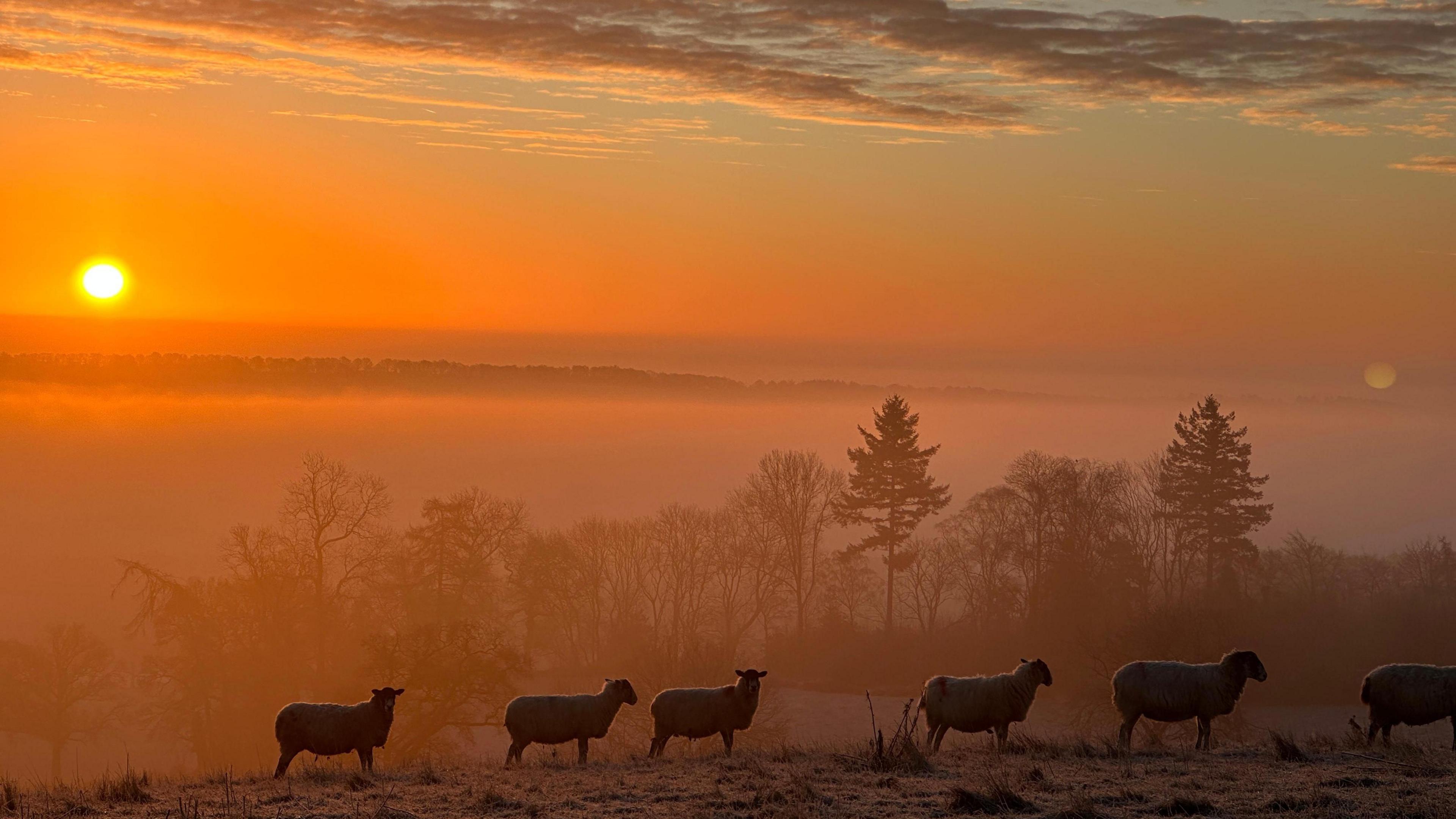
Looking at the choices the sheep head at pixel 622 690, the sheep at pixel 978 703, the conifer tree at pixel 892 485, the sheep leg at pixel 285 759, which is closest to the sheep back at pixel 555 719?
the sheep head at pixel 622 690

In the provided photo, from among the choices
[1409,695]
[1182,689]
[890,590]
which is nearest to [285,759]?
[1182,689]

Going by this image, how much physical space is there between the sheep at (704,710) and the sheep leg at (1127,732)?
7160 millimetres

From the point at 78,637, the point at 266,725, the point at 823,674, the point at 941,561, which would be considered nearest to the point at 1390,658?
the point at 941,561

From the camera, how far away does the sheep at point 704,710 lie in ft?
79.4

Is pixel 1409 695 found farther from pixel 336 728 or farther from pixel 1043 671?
pixel 336 728

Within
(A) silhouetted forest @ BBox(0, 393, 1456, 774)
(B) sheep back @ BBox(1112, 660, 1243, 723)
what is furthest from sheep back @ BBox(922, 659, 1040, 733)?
(A) silhouetted forest @ BBox(0, 393, 1456, 774)

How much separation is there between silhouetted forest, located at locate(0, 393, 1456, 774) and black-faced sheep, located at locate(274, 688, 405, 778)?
17.1m

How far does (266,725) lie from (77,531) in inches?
3585

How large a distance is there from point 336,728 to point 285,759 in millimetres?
1043

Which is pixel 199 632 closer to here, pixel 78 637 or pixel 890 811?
pixel 78 637

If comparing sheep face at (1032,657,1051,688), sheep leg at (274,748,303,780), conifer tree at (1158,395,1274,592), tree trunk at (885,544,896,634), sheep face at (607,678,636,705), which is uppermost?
conifer tree at (1158,395,1274,592)

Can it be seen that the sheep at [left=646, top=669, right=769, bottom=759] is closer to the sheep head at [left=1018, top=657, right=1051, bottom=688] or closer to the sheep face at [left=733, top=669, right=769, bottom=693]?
the sheep face at [left=733, top=669, right=769, bottom=693]

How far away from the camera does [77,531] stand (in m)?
129

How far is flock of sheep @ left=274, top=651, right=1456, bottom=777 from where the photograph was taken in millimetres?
22359
